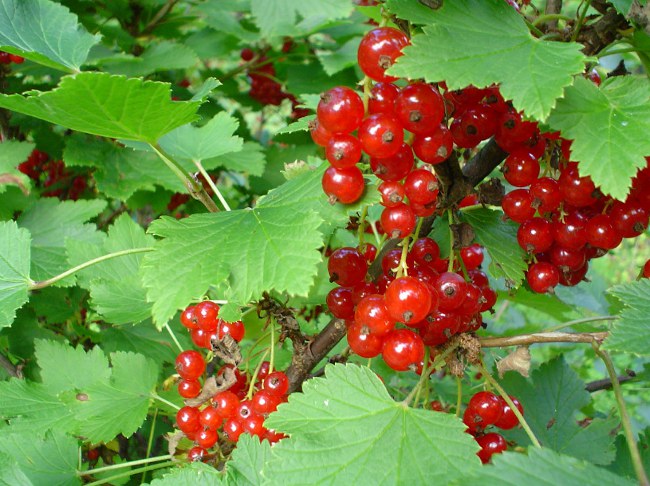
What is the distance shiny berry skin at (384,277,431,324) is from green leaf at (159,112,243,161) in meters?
0.62

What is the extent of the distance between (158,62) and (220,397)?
3.69 feet

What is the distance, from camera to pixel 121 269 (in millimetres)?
1238

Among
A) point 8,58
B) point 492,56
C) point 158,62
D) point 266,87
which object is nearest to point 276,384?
point 492,56

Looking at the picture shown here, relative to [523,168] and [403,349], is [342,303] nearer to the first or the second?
[403,349]

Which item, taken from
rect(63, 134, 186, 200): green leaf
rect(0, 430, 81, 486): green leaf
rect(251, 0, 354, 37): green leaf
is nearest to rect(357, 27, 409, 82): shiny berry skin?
rect(0, 430, 81, 486): green leaf

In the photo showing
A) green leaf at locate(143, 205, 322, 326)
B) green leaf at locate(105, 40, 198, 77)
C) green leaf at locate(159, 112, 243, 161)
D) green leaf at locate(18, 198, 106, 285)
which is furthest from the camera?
green leaf at locate(105, 40, 198, 77)

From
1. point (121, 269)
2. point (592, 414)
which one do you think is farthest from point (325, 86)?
point (592, 414)

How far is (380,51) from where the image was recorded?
616mm

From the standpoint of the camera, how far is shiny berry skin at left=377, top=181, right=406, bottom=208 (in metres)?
0.66

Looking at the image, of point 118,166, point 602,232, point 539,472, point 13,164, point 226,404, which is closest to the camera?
point 539,472

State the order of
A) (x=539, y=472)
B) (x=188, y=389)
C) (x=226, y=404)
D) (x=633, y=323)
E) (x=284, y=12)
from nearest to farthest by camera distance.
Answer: (x=539, y=472) < (x=633, y=323) < (x=226, y=404) < (x=188, y=389) < (x=284, y=12)

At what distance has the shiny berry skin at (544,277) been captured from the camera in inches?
32.3

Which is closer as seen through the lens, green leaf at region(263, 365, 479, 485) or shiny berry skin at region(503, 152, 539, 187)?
green leaf at region(263, 365, 479, 485)

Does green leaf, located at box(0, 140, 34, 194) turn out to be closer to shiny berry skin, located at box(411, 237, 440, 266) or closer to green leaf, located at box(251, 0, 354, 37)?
green leaf, located at box(251, 0, 354, 37)
